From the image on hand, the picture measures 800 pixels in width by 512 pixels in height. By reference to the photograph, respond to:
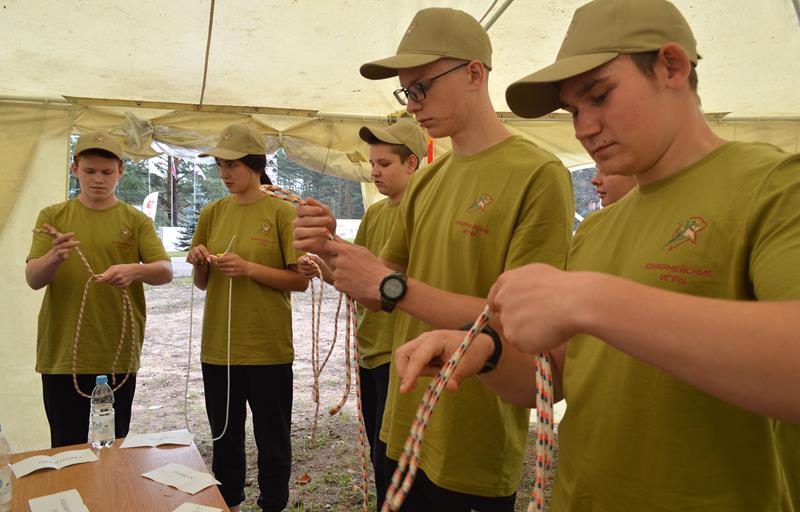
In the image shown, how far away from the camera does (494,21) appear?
3.43m

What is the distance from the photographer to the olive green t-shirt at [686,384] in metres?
0.79

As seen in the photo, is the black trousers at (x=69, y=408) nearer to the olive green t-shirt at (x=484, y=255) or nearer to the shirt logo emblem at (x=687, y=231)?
the olive green t-shirt at (x=484, y=255)

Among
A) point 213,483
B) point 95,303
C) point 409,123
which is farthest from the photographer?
point 409,123

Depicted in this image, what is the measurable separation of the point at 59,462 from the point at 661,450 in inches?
72.1

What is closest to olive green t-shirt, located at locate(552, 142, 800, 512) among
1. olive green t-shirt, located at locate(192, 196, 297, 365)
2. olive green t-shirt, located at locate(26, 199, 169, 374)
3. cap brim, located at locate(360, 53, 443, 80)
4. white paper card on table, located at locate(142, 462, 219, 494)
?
cap brim, located at locate(360, 53, 443, 80)

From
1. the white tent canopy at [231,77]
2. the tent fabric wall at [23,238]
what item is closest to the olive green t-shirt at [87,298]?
the white tent canopy at [231,77]

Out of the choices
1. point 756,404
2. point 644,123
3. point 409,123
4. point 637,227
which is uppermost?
point 409,123

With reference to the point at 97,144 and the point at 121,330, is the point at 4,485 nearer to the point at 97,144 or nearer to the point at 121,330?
the point at 121,330

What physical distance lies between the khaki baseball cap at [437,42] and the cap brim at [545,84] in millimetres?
401

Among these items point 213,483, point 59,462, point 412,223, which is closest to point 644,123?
point 412,223

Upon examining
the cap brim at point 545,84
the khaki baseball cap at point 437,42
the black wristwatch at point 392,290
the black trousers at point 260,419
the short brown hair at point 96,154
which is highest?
the khaki baseball cap at point 437,42

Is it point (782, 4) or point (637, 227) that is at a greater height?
point (782, 4)

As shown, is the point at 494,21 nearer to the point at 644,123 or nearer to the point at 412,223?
the point at 412,223

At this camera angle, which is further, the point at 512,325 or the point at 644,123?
the point at 644,123
